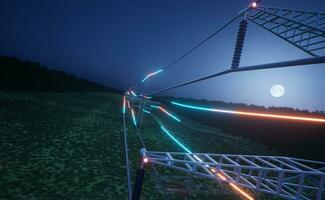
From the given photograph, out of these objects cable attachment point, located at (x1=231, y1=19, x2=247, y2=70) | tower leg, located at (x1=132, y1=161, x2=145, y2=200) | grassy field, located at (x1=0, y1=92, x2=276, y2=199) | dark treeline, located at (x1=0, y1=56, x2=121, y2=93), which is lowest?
grassy field, located at (x1=0, y1=92, x2=276, y2=199)

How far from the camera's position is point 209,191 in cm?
973

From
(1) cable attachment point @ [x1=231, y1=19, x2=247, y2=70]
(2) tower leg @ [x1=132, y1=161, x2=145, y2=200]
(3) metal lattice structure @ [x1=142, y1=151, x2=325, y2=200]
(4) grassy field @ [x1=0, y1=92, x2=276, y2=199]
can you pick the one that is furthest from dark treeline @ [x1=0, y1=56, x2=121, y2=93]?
(1) cable attachment point @ [x1=231, y1=19, x2=247, y2=70]

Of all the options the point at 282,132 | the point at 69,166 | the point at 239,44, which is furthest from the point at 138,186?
the point at 282,132

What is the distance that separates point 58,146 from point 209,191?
21.0 ft

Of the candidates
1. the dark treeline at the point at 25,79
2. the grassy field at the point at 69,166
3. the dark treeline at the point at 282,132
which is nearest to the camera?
the grassy field at the point at 69,166

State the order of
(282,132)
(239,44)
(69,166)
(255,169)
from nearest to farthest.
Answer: (239,44) < (255,169) < (69,166) < (282,132)

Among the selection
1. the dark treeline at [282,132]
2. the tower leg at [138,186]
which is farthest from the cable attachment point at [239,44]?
the dark treeline at [282,132]

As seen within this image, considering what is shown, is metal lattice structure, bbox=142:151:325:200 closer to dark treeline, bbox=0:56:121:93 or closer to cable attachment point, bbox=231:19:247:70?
cable attachment point, bbox=231:19:247:70

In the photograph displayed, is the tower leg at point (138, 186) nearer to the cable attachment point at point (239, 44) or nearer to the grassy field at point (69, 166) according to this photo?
the grassy field at point (69, 166)

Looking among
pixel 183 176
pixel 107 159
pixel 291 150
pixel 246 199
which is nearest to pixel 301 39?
pixel 246 199

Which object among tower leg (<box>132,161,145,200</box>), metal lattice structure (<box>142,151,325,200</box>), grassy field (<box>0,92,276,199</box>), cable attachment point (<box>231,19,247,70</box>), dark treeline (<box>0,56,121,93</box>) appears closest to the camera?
cable attachment point (<box>231,19,247,70</box>)

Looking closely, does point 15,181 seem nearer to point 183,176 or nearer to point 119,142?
point 183,176

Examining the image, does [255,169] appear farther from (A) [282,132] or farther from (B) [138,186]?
(A) [282,132]

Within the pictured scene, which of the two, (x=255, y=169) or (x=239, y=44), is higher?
(x=239, y=44)
